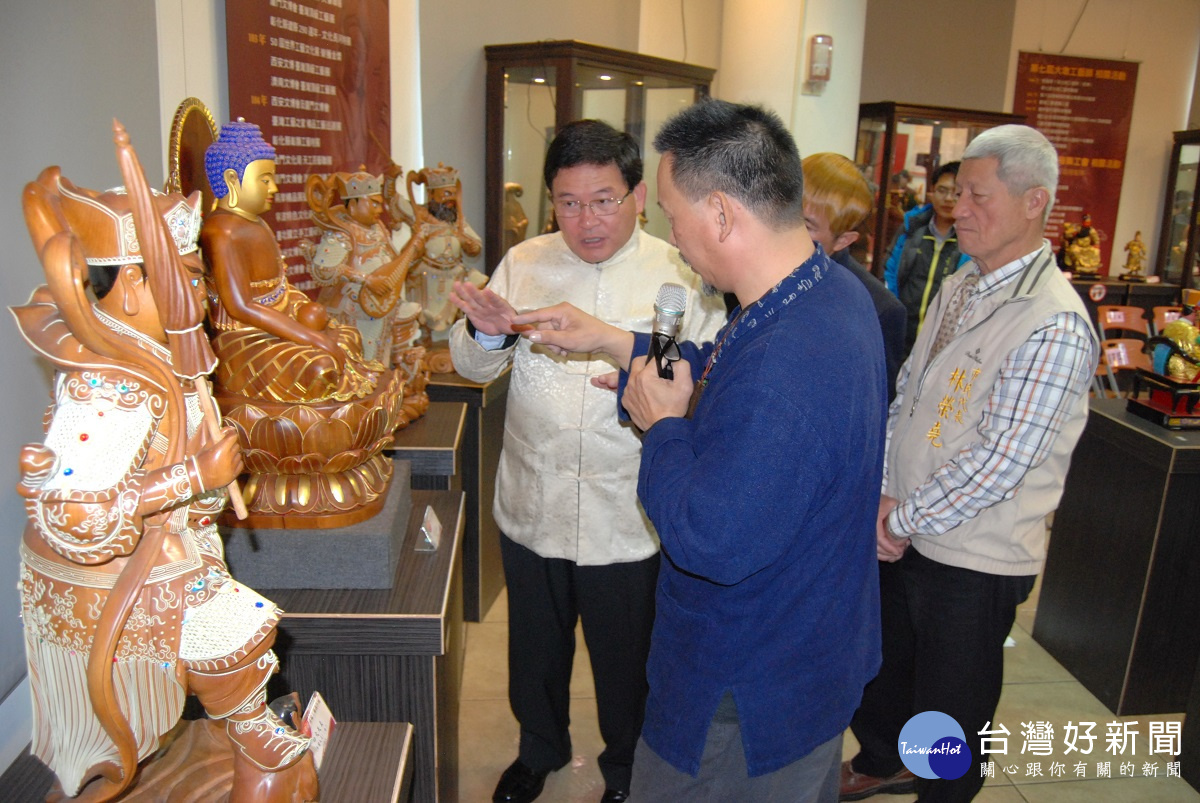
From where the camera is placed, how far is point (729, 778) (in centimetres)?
125

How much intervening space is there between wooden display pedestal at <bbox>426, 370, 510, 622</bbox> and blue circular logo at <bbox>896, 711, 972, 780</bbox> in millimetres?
1360

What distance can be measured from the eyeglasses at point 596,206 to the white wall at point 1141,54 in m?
6.27

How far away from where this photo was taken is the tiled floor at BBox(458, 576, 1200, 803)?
2363 millimetres

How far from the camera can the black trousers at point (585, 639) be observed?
6.68 feet

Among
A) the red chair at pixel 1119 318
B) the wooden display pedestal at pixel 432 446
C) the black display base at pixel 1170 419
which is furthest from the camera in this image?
the red chair at pixel 1119 318

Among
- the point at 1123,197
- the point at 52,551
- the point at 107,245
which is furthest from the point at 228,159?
the point at 1123,197

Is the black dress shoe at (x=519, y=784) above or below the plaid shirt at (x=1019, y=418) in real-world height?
below

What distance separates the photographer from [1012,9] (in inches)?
267

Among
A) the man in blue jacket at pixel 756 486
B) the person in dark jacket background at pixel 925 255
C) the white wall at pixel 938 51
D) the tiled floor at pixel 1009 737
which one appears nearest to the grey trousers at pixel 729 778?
the man in blue jacket at pixel 756 486

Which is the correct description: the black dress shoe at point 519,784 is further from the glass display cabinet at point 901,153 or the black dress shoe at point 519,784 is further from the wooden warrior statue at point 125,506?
the glass display cabinet at point 901,153

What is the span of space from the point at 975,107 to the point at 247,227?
6.76 metres

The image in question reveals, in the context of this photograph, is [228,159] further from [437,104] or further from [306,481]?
[437,104]

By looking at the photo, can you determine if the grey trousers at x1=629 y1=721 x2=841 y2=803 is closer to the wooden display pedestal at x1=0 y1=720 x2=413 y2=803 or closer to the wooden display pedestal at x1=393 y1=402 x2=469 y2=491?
the wooden display pedestal at x1=0 y1=720 x2=413 y2=803

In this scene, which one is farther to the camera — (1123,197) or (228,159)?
(1123,197)
